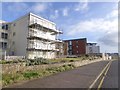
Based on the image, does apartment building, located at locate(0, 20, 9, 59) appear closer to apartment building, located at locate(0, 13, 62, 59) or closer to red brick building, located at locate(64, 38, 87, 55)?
apartment building, located at locate(0, 13, 62, 59)

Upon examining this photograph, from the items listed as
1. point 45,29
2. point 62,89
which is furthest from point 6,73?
point 45,29

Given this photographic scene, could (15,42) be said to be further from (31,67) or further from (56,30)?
(31,67)

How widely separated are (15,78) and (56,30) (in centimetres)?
4176

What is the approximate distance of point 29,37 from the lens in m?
42.5

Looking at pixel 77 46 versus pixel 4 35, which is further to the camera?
pixel 77 46

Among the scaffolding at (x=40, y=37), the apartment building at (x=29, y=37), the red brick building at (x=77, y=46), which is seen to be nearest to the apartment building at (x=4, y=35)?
the apartment building at (x=29, y=37)

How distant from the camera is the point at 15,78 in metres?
11.9

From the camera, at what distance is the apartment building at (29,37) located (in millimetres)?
43156

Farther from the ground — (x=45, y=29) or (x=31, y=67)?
(x=45, y=29)

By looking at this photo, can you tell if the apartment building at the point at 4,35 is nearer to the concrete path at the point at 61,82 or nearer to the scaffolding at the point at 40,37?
the scaffolding at the point at 40,37

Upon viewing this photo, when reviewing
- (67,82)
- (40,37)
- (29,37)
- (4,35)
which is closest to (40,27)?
(40,37)

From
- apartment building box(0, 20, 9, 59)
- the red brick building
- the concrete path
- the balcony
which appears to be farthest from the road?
the red brick building

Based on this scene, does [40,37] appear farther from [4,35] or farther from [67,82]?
[67,82]

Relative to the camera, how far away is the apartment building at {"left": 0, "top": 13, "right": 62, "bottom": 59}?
43.2 m
